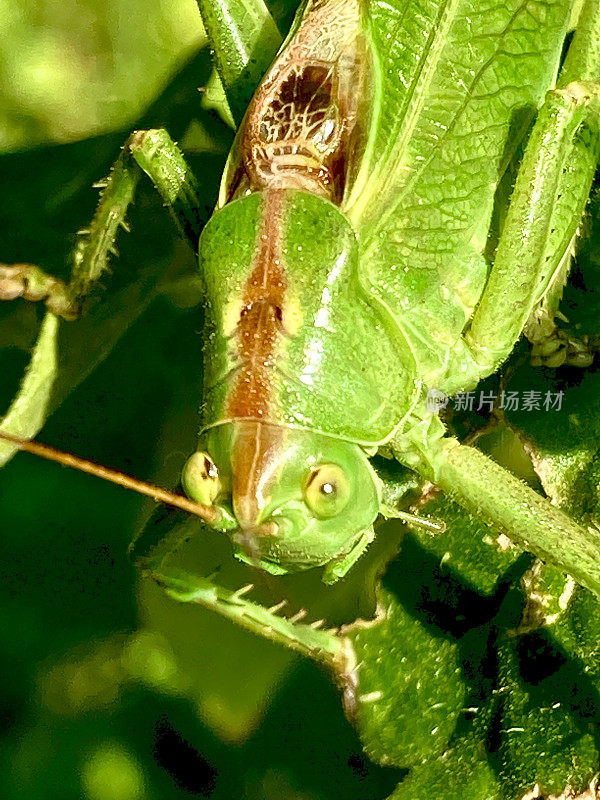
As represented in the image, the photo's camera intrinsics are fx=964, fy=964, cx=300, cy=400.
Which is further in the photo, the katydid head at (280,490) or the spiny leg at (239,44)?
the spiny leg at (239,44)

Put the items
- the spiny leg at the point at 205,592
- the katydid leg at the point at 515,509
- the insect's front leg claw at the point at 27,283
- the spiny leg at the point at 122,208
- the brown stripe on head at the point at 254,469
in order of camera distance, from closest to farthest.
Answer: the brown stripe on head at the point at 254,469 → the katydid leg at the point at 515,509 → the spiny leg at the point at 205,592 → the spiny leg at the point at 122,208 → the insect's front leg claw at the point at 27,283

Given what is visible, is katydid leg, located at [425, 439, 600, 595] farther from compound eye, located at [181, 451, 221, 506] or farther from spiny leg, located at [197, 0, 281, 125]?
spiny leg, located at [197, 0, 281, 125]

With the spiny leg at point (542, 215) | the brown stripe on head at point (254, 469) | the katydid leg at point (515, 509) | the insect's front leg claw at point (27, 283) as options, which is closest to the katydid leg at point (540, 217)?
the spiny leg at point (542, 215)

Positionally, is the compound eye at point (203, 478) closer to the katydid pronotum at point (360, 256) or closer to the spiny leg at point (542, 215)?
the katydid pronotum at point (360, 256)

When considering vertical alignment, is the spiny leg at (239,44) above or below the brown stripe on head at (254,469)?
above

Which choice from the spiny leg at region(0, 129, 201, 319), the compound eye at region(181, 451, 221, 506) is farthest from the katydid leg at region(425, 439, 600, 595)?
the spiny leg at region(0, 129, 201, 319)

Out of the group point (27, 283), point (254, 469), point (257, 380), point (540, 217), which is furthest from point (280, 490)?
point (27, 283)

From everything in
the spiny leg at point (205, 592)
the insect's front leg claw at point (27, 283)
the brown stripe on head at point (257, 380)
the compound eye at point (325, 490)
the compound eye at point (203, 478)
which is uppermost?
the brown stripe on head at point (257, 380)

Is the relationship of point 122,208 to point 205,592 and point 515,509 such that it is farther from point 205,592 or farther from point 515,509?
point 515,509

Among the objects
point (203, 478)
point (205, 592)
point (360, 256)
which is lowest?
point (205, 592)

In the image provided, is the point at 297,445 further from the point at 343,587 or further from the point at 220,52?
the point at 220,52
